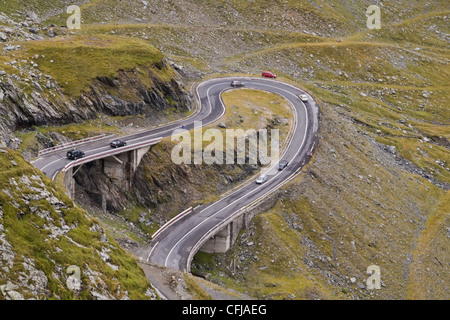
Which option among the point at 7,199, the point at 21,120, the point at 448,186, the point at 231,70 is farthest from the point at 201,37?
the point at 7,199

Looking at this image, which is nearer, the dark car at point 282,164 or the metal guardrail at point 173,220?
the metal guardrail at point 173,220

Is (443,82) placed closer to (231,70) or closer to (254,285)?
(231,70)

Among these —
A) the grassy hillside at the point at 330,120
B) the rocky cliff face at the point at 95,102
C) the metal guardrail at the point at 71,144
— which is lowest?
the grassy hillside at the point at 330,120

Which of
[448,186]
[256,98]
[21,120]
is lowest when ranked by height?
[448,186]

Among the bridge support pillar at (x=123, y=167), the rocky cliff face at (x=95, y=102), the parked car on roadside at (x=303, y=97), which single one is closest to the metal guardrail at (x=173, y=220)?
the bridge support pillar at (x=123, y=167)

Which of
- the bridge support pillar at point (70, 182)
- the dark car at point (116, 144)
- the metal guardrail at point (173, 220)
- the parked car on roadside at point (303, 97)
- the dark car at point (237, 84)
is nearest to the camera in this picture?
the bridge support pillar at point (70, 182)

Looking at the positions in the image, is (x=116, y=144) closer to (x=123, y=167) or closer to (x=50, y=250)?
(x=123, y=167)

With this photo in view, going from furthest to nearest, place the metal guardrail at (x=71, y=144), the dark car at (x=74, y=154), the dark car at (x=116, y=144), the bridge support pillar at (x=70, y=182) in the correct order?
the dark car at (x=116, y=144) → the metal guardrail at (x=71, y=144) → the dark car at (x=74, y=154) → the bridge support pillar at (x=70, y=182)

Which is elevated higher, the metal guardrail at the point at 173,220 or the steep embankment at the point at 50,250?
the steep embankment at the point at 50,250

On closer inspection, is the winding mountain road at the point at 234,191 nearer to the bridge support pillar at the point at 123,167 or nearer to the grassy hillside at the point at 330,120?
the bridge support pillar at the point at 123,167

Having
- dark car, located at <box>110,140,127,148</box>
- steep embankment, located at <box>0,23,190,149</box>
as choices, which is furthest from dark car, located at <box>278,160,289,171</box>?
dark car, located at <box>110,140,127,148</box>
